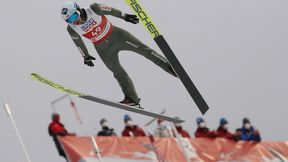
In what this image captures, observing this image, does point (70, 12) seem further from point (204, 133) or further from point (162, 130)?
point (204, 133)

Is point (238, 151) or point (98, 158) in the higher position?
point (98, 158)

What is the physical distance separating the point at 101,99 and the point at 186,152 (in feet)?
5.98

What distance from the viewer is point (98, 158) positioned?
11.7 metres

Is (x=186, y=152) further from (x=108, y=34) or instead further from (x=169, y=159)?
(x=108, y=34)

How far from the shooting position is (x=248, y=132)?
48.5 ft

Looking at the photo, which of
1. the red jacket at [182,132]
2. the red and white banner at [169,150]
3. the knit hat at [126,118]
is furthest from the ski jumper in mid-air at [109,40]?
the red jacket at [182,132]

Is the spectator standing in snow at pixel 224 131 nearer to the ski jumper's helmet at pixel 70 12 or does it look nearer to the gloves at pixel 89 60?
the gloves at pixel 89 60

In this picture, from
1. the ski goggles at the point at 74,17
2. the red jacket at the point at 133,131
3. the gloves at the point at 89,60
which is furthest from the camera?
the red jacket at the point at 133,131

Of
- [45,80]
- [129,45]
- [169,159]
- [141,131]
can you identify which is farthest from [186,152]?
[45,80]

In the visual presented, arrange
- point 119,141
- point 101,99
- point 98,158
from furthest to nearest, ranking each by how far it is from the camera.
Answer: point 101,99
point 119,141
point 98,158

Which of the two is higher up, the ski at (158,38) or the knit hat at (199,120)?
the ski at (158,38)

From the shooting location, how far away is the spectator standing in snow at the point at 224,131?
1464 cm

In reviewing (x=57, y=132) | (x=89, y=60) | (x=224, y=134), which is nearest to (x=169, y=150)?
(x=224, y=134)

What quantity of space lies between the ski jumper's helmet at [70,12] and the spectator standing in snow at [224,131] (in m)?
3.81
